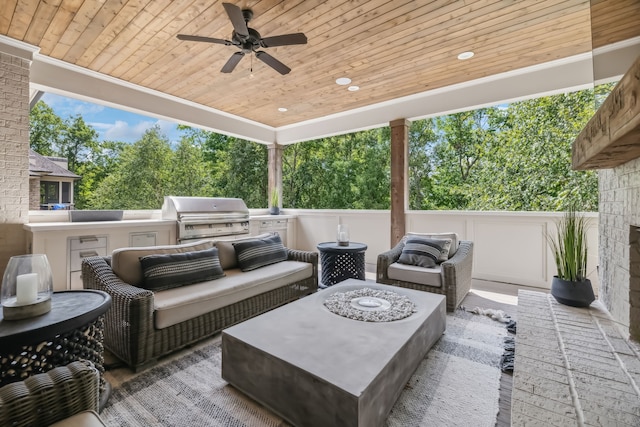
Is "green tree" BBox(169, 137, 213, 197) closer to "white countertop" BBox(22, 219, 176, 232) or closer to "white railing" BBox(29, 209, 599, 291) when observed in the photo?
"white railing" BBox(29, 209, 599, 291)

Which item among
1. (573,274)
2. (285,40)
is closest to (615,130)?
(573,274)

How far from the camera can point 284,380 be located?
1398 millimetres

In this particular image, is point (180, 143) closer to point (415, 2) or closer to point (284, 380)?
point (415, 2)

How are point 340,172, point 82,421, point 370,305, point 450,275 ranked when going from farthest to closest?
point 340,172
point 450,275
point 370,305
point 82,421

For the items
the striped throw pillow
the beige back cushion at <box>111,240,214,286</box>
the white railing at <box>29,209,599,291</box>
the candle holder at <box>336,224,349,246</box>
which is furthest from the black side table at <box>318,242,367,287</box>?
the beige back cushion at <box>111,240,214,286</box>

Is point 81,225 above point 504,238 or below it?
above

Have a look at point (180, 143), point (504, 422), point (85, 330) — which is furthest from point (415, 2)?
point (180, 143)

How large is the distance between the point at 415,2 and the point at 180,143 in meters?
7.13

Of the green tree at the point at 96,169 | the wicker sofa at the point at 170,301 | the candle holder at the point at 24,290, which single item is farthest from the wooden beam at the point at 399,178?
the green tree at the point at 96,169

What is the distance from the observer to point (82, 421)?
910 millimetres

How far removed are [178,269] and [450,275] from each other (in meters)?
2.54

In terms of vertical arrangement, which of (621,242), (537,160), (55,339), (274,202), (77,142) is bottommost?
(55,339)

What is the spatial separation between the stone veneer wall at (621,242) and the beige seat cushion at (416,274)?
4.11 feet

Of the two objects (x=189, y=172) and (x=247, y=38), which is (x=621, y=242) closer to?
(x=247, y=38)
